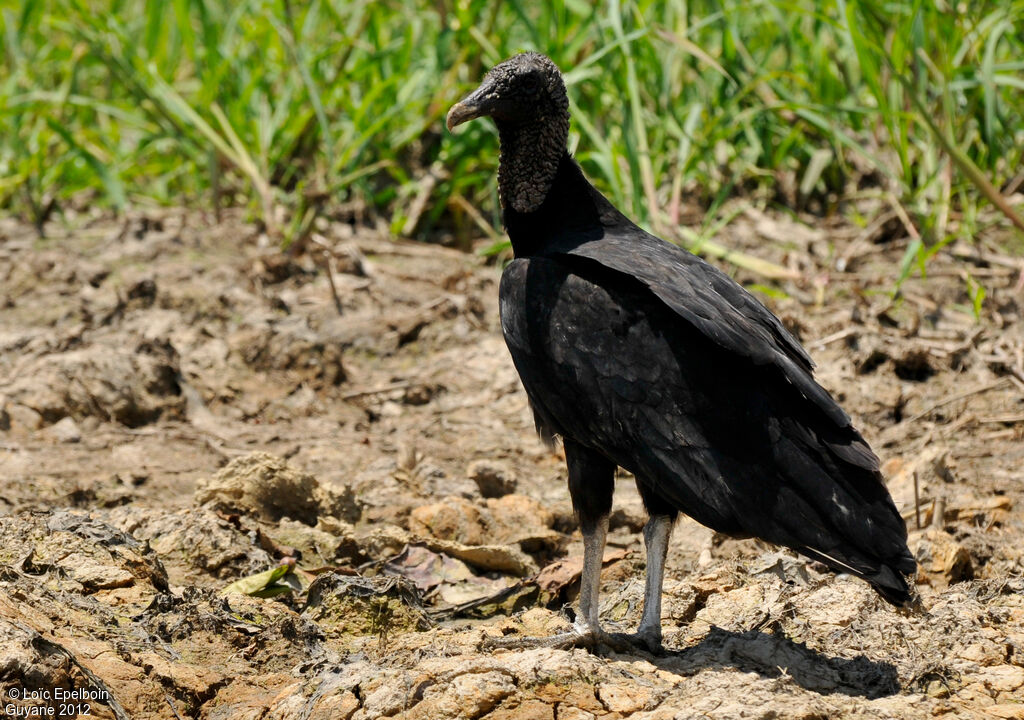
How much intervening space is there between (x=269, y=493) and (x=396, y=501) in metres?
0.48

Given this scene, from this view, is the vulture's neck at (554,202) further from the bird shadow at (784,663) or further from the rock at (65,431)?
the rock at (65,431)

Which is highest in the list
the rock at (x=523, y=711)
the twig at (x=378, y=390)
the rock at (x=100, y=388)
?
the rock at (x=100, y=388)

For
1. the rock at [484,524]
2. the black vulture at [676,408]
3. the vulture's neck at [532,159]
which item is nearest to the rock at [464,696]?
the black vulture at [676,408]

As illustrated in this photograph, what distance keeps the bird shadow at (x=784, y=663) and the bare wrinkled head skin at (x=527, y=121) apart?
141 centimetres

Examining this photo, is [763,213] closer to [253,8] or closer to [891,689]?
[253,8]

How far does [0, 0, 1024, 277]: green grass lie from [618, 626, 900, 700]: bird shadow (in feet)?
9.16

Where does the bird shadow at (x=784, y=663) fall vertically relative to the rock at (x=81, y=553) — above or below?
below

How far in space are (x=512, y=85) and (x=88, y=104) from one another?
147 inches

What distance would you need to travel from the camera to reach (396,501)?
14.0ft

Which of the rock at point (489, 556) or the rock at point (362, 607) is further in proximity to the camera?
the rock at point (489, 556)

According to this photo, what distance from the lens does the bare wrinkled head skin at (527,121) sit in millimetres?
3598

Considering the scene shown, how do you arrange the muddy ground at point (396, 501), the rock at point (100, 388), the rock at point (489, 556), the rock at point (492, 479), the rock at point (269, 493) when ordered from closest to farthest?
the muddy ground at point (396, 501) → the rock at point (489, 556) → the rock at point (269, 493) → the rock at point (492, 479) → the rock at point (100, 388)
